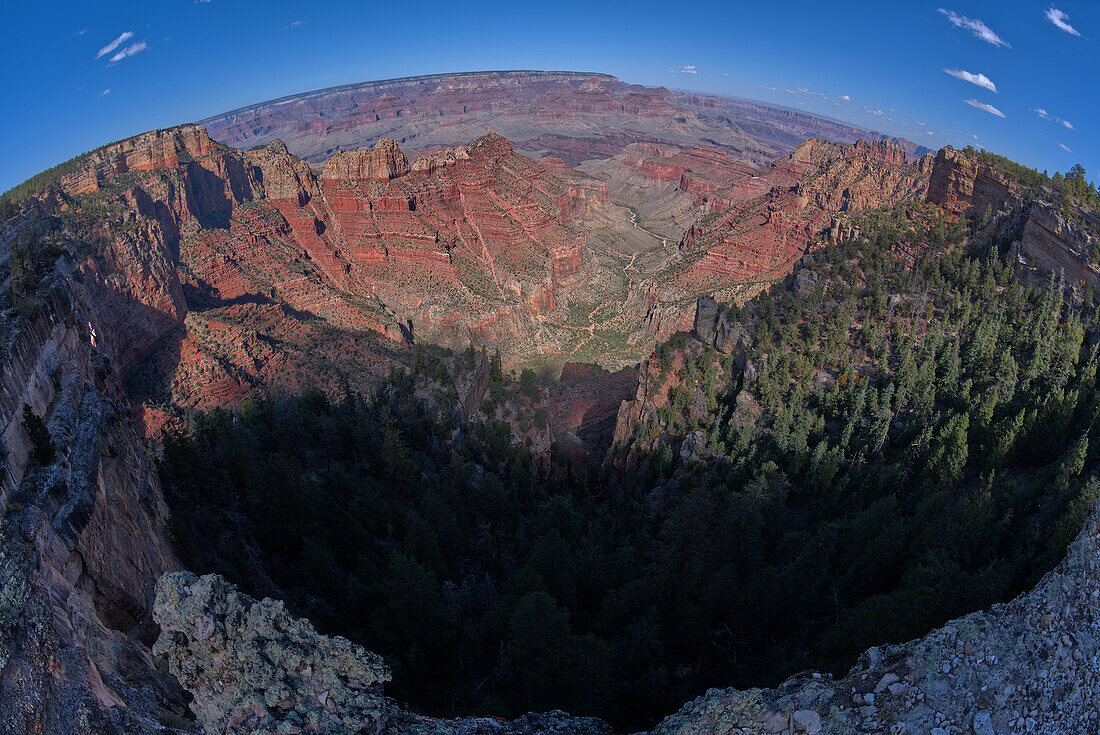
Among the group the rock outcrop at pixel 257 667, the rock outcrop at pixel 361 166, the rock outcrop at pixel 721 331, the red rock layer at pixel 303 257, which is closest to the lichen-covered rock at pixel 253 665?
the rock outcrop at pixel 257 667

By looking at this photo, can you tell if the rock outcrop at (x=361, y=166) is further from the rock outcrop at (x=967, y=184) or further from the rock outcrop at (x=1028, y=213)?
the rock outcrop at (x=1028, y=213)

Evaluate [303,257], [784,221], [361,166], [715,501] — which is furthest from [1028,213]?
[303,257]

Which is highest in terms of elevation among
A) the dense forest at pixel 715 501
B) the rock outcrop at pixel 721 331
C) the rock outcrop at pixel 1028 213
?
the rock outcrop at pixel 1028 213

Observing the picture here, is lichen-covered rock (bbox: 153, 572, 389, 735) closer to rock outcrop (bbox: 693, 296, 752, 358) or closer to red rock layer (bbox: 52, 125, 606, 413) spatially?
Answer: rock outcrop (bbox: 693, 296, 752, 358)

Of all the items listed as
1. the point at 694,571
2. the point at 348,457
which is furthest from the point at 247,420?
the point at 694,571

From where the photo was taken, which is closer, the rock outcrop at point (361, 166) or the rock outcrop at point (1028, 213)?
the rock outcrop at point (1028, 213)

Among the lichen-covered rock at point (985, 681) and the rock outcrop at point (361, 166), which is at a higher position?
the rock outcrop at point (361, 166)

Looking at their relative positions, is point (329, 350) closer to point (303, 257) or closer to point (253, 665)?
point (303, 257)
